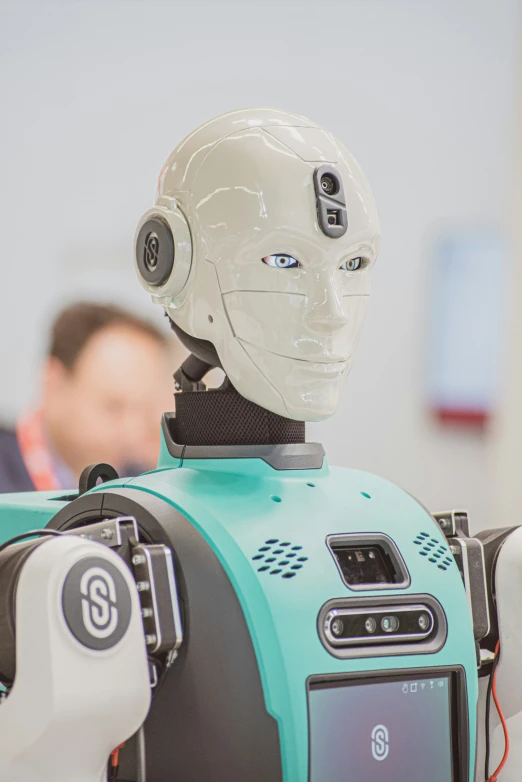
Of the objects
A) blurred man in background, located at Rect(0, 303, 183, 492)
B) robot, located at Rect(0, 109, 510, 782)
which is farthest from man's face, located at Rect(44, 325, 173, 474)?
robot, located at Rect(0, 109, 510, 782)

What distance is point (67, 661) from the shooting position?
4.01ft

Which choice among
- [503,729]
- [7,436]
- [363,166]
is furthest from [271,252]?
[363,166]

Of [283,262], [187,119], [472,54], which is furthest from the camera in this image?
[472,54]

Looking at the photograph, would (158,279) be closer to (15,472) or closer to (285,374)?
(285,374)

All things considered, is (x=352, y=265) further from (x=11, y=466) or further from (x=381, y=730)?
(x=11, y=466)

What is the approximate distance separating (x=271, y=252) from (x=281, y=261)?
3 cm

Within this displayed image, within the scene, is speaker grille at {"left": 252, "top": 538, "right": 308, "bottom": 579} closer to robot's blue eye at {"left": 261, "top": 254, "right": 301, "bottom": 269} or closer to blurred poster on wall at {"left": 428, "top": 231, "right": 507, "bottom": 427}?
robot's blue eye at {"left": 261, "top": 254, "right": 301, "bottom": 269}

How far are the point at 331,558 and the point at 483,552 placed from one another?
1.26ft

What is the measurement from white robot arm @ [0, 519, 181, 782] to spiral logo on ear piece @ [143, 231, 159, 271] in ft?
1.68

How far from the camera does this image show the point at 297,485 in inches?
61.7

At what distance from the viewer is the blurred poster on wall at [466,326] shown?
3926 mm

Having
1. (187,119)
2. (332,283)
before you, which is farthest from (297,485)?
(187,119)

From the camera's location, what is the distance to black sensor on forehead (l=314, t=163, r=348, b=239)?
5.00ft

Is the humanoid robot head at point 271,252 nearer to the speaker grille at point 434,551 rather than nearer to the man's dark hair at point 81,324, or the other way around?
the speaker grille at point 434,551
